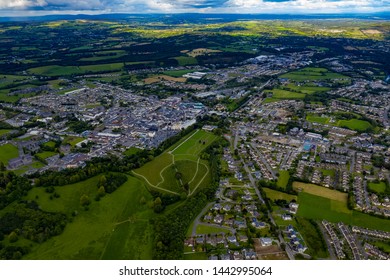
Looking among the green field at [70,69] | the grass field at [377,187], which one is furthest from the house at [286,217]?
the green field at [70,69]

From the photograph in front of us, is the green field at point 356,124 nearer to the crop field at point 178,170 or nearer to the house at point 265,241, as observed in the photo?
the crop field at point 178,170

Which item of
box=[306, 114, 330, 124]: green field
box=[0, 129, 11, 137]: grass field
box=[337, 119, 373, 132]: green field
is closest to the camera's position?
box=[0, 129, 11, 137]: grass field

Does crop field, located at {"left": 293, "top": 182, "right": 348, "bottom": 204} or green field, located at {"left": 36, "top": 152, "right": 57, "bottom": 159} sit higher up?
crop field, located at {"left": 293, "top": 182, "right": 348, "bottom": 204}

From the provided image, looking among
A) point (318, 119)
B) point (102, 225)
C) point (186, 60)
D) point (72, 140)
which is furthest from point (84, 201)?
point (186, 60)

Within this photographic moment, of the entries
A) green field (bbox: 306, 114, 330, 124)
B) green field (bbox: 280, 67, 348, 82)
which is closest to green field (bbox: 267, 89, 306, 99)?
green field (bbox: 280, 67, 348, 82)

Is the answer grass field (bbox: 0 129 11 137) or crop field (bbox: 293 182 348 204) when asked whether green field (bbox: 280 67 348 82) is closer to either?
crop field (bbox: 293 182 348 204)

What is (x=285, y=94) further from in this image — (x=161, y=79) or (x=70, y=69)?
(x=70, y=69)

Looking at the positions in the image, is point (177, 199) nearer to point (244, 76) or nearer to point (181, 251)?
point (181, 251)
